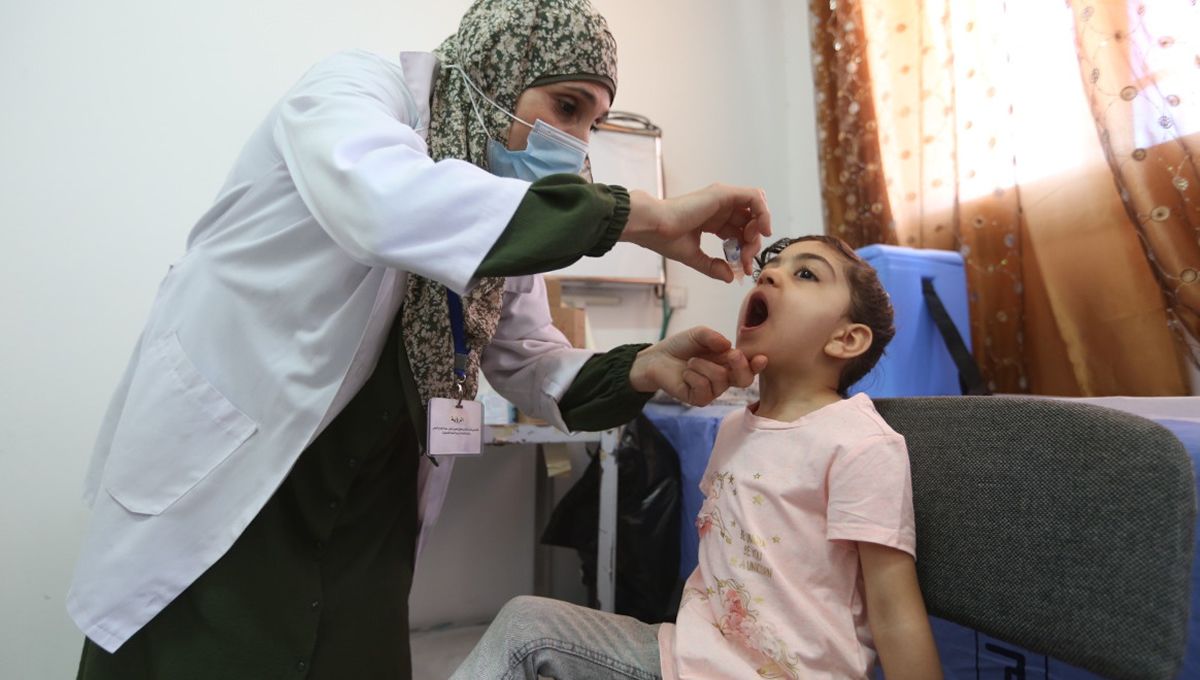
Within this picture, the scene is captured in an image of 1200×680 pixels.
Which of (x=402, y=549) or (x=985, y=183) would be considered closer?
(x=402, y=549)

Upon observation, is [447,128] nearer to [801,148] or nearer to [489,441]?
[489,441]

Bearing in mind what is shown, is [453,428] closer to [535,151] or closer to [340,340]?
[340,340]

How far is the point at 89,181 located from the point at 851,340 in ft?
6.84

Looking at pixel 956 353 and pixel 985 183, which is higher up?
pixel 985 183

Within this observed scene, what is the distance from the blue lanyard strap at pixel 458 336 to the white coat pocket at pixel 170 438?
29cm

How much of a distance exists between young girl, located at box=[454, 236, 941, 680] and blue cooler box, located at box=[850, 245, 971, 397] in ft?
2.44

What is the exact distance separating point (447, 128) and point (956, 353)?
1376 millimetres

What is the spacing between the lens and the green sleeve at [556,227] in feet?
2.34

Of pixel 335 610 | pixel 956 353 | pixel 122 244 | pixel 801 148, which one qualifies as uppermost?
pixel 801 148

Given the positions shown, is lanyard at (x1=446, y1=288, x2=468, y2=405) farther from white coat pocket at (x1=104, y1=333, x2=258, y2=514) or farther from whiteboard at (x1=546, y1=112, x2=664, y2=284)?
whiteboard at (x1=546, y1=112, x2=664, y2=284)

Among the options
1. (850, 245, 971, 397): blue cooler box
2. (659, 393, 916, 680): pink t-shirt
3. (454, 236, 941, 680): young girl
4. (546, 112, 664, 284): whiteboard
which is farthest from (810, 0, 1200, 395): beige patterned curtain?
(659, 393, 916, 680): pink t-shirt

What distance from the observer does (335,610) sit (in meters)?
1.03

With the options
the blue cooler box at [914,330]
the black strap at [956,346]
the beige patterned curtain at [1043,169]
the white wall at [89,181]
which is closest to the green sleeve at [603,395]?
the blue cooler box at [914,330]

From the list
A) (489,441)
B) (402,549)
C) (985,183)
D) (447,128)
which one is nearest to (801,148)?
(985,183)
